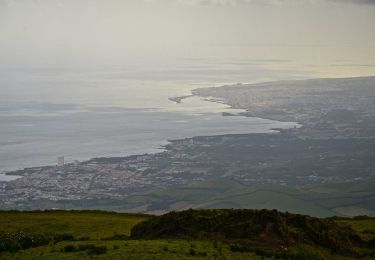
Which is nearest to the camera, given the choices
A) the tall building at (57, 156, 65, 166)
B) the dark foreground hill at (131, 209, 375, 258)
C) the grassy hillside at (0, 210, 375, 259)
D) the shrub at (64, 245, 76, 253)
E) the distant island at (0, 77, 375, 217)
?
the grassy hillside at (0, 210, 375, 259)

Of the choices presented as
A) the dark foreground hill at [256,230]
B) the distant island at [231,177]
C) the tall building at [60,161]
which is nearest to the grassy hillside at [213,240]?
the dark foreground hill at [256,230]

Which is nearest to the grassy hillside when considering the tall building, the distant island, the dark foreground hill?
the dark foreground hill

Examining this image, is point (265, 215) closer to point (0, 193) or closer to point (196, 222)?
point (196, 222)

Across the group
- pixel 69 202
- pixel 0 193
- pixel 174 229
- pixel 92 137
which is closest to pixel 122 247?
pixel 174 229

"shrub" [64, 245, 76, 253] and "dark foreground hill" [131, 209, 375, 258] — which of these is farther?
"dark foreground hill" [131, 209, 375, 258]

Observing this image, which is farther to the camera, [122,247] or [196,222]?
[196,222]

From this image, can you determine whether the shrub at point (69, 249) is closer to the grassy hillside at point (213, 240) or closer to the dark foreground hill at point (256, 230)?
the grassy hillside at point (213, 240)

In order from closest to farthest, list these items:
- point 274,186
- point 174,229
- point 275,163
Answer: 1. point 174,229
2. point 274,186
3. point 275,163

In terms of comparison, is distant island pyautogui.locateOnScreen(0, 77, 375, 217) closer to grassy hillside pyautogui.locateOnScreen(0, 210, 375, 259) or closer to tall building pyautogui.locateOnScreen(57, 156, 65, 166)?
tall building pyautogui.locateOnScreen(57, 156, 65, 166)
